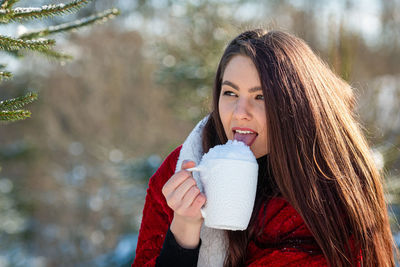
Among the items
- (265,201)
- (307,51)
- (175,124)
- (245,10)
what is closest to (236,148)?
(265,201)

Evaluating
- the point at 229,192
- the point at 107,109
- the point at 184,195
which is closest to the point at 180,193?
the point at 184,195

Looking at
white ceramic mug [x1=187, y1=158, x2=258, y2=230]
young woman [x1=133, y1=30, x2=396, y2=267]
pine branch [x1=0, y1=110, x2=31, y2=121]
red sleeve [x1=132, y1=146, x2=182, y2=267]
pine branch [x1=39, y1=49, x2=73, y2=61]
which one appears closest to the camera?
pine branch [x1=0, y1=110, x2=31, y2=121]

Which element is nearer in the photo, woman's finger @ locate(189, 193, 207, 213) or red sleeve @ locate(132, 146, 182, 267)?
woman's finger @ locate(189, 193, 207, 213)

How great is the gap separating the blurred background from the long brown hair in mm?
3569

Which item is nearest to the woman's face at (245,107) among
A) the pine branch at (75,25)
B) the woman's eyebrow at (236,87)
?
the woman's eyebrow at (236,87)

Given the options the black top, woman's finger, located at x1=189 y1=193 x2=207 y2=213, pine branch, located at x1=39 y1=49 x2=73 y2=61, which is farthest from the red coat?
pine branch, located at x1=39 y1=49 x2=73 y2=61

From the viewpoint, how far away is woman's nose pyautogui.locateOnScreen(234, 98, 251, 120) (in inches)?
58.4

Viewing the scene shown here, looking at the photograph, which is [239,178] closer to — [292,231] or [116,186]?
[292,231]

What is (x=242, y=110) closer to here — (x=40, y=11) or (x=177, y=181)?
(x=177, y=181)

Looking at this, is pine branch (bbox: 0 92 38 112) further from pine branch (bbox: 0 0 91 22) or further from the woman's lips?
the woman's lips

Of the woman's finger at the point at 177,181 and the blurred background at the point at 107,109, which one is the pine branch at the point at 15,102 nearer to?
the woman's finger at the point at 177,181

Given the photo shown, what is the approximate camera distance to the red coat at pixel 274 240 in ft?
4.92

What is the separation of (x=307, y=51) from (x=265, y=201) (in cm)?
58

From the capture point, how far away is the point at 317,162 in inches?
60.3
